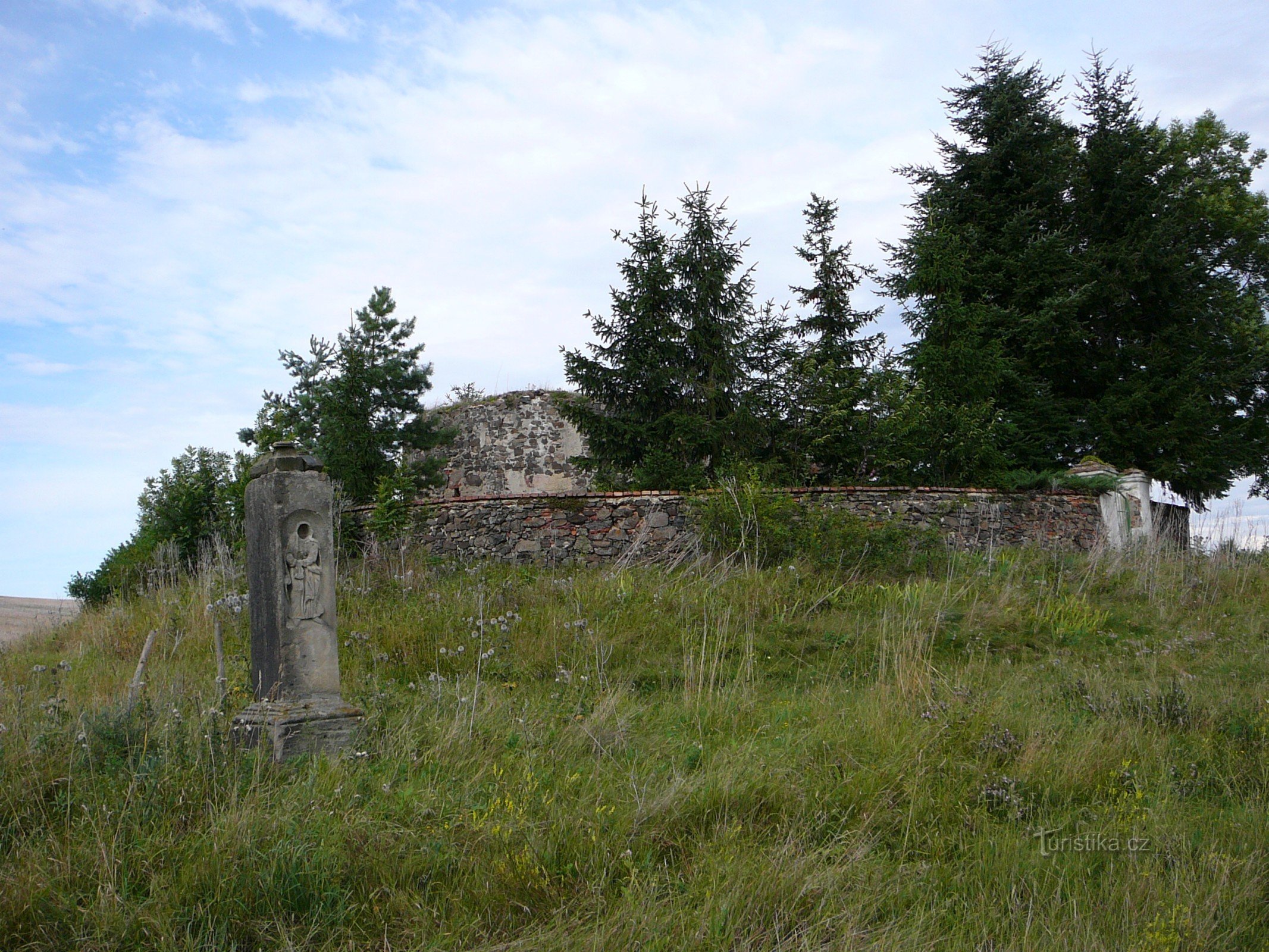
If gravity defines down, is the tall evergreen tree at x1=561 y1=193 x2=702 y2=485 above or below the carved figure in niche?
above

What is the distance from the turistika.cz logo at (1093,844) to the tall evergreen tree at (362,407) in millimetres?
12720

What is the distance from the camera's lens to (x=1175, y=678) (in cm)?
649

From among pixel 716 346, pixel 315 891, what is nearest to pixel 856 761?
pixel 315 891

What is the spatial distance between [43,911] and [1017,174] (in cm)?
2167

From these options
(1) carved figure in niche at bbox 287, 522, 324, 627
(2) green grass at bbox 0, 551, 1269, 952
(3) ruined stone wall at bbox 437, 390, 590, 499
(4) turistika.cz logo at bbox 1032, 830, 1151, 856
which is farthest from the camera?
(3) ruined stone wall at bbox 437, 390, 590, 499

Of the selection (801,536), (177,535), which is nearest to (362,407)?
(177,535)

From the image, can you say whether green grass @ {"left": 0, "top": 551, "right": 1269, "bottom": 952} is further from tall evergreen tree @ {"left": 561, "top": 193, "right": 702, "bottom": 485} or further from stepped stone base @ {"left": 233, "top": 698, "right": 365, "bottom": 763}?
tall evergreen tree @ {"left": 561, "top": 193, "right": 702, "bottom": 485}

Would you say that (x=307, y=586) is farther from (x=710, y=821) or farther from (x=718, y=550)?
(x=718, y=550)

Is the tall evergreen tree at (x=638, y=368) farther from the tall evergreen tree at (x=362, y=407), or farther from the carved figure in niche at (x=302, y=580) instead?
the carved figure in niche at (x=302, y=580)

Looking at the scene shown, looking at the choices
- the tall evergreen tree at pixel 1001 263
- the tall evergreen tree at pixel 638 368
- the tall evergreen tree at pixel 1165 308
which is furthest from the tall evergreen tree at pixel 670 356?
the tall evergreen tree at pixel 1165 308

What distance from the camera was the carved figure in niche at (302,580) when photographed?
549 centimetres

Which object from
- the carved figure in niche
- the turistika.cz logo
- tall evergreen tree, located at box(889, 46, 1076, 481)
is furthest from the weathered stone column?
tall evergreen tree, located at box(889, 46, 1076, 481)

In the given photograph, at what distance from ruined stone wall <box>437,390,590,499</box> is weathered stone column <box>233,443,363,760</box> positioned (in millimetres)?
13615

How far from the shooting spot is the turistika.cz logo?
12.9 feet
